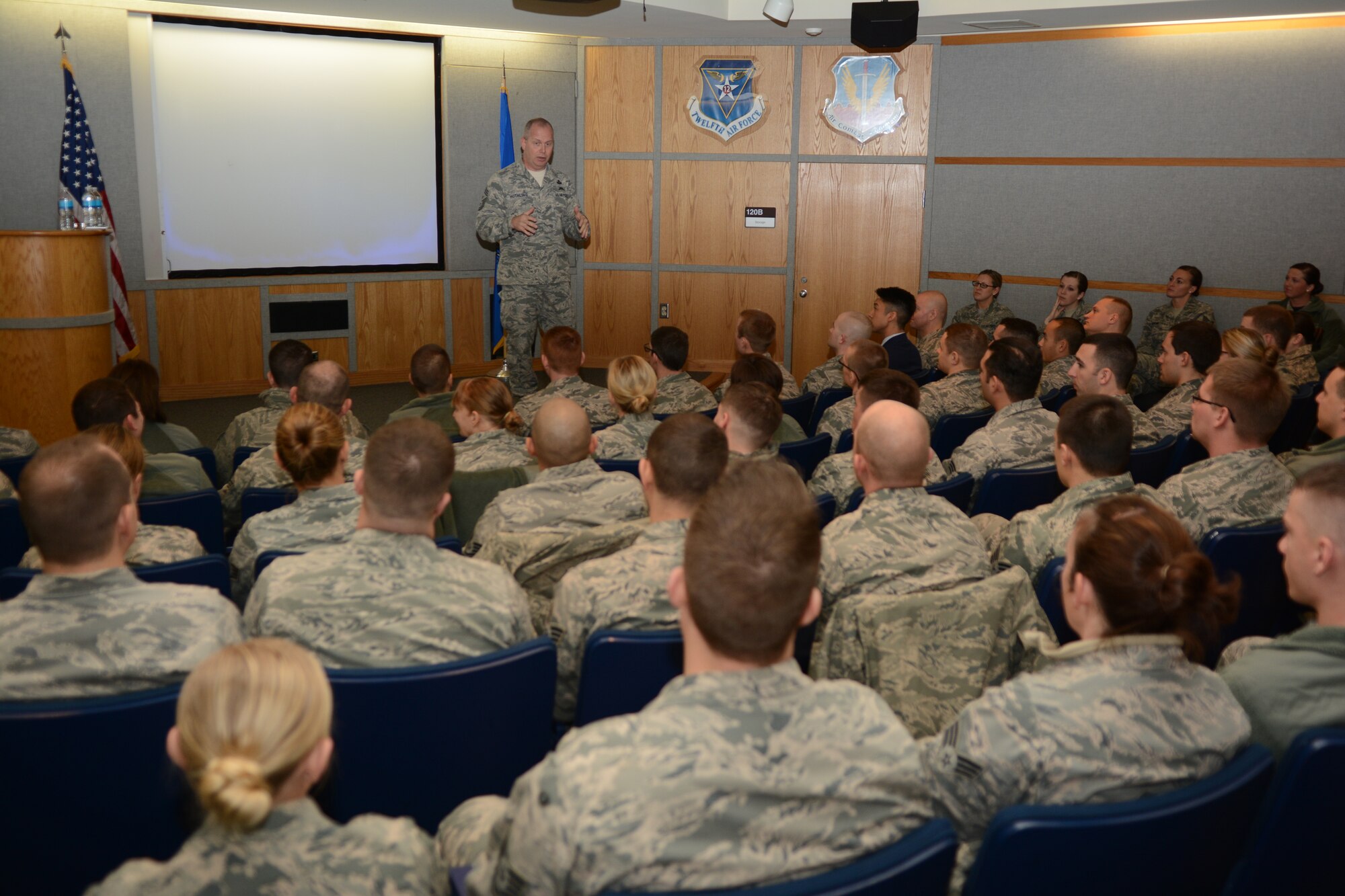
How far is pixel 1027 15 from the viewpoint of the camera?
25.7 feet

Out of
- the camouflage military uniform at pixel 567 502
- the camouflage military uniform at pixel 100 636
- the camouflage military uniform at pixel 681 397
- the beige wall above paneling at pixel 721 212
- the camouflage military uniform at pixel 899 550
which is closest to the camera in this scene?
the camouflage military uniform at pixel 100 636

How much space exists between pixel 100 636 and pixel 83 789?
0.26 metres

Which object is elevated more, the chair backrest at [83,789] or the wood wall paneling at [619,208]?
the wood wall paneling at [619,208]

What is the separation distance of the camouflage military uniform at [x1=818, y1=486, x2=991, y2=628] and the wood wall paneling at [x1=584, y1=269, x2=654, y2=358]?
735 cm

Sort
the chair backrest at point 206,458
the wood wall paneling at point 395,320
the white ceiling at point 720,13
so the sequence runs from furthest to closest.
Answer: the wood wall paneling at point 395,320, the white ceiling at point 720,13, the chair backrest at point 206,458

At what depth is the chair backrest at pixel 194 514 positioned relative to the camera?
3.23 m

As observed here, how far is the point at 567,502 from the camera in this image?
316 centimetres

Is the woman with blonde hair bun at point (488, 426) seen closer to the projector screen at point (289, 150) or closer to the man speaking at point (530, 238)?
the man speaking at point (530, 238)

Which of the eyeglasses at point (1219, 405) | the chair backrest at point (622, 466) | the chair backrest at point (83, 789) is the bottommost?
the chair backrest at point (83, 789)

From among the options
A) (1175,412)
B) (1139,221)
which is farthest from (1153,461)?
(1139,221)

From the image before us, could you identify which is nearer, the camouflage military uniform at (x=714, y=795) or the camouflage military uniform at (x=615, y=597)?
the camouflage military uniform at (x=714, y=795)

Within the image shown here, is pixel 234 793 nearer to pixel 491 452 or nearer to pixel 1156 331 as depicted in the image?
pixel 491 452

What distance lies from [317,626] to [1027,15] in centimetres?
743

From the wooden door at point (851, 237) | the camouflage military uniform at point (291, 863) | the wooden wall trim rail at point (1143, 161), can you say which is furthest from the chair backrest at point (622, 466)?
the wooden wall trim rail at point (1143, 161)
